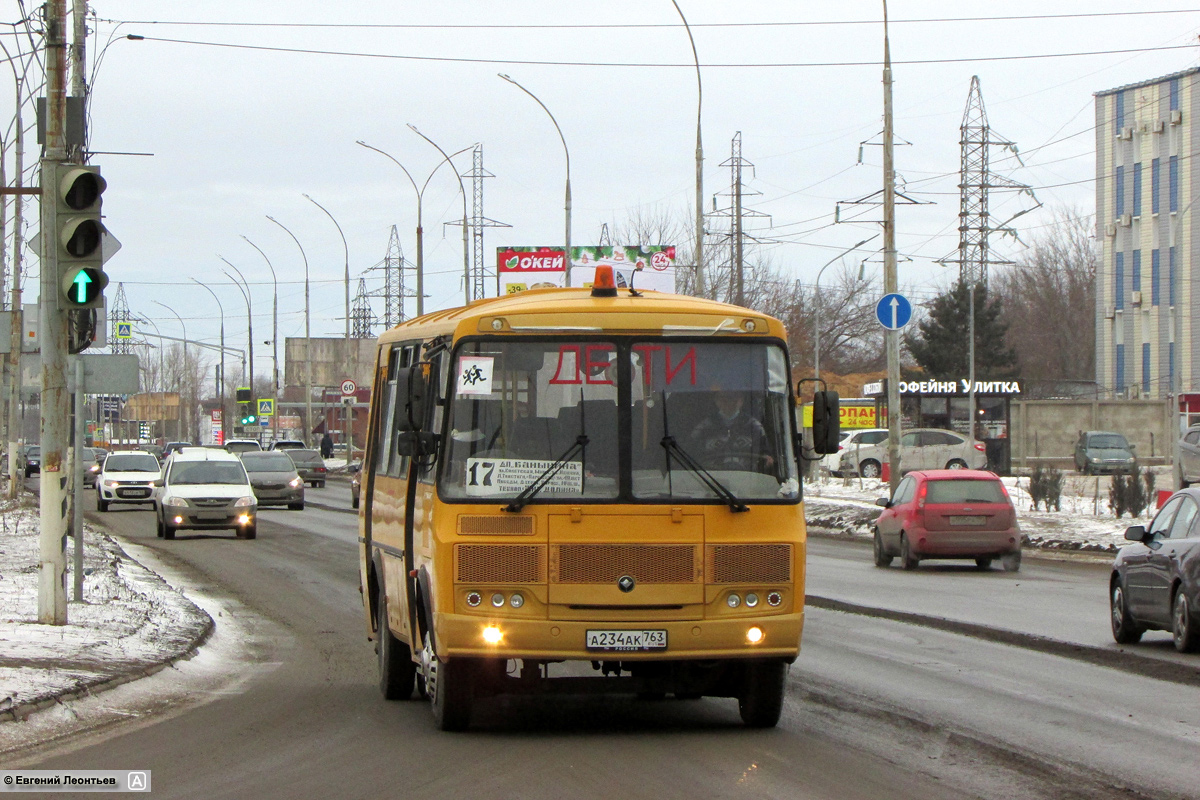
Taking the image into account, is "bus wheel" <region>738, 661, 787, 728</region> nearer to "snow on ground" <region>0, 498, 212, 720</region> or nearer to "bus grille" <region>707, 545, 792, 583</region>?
"bus grille" <region>707, 545, 792, 583</region>

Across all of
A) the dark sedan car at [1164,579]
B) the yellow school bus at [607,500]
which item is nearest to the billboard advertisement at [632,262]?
the dark sedan car at [1164,579]

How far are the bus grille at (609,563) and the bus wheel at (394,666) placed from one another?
2.21 metres

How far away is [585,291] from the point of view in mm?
9625

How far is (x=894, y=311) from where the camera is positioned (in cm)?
2777

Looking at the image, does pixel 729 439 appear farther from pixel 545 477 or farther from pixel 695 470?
pixel 545 477

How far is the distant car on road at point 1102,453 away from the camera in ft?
169

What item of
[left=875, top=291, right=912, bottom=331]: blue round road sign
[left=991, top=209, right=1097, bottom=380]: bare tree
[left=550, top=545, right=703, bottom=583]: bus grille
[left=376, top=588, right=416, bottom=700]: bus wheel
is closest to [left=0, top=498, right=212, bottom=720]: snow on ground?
[left=376, top=588, right=416, bottom=700]: bus wheel

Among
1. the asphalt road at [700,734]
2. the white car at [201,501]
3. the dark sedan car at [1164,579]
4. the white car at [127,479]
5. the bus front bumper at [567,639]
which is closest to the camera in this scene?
the asphalt road at [700,734]

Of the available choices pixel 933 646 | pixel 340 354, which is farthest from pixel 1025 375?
pixel 933 646

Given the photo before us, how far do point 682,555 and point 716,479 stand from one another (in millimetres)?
480

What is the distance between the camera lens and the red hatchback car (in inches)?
907

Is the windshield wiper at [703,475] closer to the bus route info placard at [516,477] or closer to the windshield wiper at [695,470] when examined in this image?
the windshield wiper at [695,470]

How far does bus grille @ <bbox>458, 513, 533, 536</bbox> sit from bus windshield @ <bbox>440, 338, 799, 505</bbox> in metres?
0.12

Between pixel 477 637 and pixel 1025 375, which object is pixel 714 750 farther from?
pixel 1025 375
